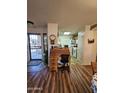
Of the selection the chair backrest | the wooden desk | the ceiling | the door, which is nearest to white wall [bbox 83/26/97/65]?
the chair backrest

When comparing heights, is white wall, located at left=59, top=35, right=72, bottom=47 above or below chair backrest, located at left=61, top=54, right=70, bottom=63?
above

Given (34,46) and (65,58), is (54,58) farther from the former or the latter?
(34,46)

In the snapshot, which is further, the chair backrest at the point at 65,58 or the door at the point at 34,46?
the door at the point at 34,46

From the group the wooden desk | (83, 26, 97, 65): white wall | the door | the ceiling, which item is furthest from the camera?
the door

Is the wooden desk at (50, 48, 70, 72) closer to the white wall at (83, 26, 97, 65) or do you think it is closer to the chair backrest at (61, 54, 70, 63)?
the chair backrest at (61, 54, 70, 63)

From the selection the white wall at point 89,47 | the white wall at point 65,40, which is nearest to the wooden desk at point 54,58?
the white wall at point 89,47

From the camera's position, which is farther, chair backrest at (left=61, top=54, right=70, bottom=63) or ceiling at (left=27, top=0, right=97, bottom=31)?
chair backrest at (left=61, top=54, right=70, bottom=63)

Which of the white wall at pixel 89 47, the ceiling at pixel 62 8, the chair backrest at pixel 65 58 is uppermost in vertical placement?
the ceiling at pixel 62 8

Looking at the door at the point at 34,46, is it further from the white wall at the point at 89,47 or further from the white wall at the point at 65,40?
the white wall at the point at 65,40
